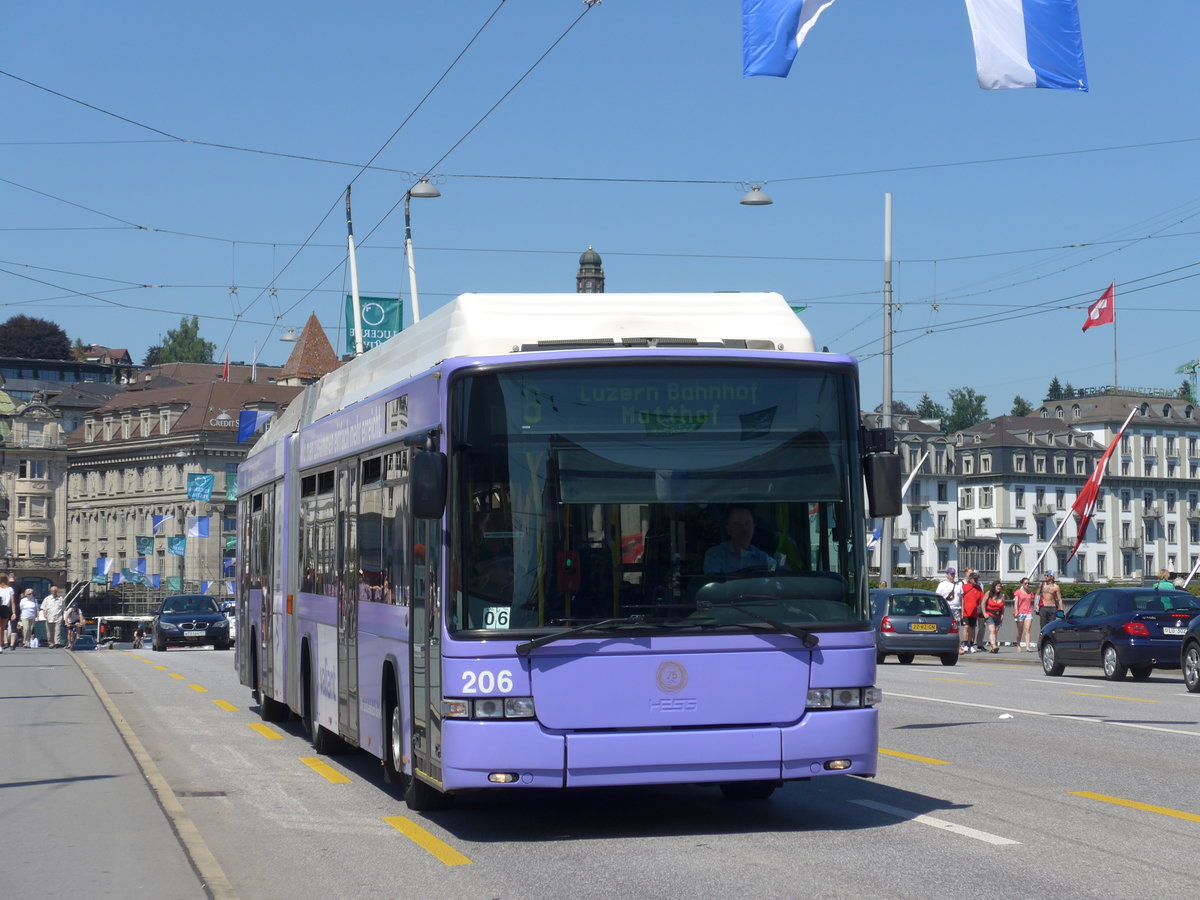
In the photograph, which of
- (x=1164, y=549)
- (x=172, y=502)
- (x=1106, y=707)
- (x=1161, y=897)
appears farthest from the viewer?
(x=1164, y=549)

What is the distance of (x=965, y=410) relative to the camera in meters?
192

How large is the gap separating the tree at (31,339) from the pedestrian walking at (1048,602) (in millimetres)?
154312

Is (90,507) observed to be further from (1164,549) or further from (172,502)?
(1164,549)

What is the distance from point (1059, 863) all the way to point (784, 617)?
6.77 ft

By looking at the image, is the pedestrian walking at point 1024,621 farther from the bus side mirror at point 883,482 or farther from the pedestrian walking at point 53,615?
the bus side mirror at point 883,482

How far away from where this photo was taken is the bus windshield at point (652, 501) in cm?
1014

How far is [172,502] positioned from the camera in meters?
139

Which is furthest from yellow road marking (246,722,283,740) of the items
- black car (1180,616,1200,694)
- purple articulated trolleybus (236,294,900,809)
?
black car (1180,616,1200,694)

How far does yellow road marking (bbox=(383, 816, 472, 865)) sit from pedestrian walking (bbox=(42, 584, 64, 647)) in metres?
48.0

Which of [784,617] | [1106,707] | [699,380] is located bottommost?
[1106,707]

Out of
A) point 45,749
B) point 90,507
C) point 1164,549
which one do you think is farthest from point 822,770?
point 1164,549

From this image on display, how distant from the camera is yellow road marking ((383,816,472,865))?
9.73 m

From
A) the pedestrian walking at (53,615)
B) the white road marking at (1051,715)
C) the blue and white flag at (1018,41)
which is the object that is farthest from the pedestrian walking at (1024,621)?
the blue and white flag at (1018,41)

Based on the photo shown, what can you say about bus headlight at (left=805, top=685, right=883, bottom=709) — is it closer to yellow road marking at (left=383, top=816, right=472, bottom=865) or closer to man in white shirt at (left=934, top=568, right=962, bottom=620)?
yellow road marking at (left=383, top=816, right=472, bottom=865)
